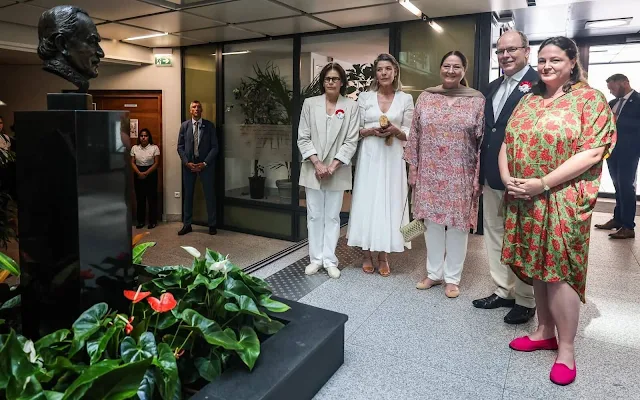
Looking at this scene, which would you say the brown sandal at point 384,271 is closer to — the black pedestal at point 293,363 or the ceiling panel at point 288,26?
the black pedestal at point 293,363

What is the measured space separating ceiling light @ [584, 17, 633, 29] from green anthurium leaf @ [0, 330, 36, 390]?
567 cm

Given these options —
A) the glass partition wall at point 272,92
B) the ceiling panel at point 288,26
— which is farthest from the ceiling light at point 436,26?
the ceiling panel at point 288,26

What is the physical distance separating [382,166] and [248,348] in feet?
6.25

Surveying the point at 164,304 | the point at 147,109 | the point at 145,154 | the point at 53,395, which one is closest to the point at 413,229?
the point at 164,304

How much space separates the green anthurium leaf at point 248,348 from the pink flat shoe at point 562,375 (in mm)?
1247

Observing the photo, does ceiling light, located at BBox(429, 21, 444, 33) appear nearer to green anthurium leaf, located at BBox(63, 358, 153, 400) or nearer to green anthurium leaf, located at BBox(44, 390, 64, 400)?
green anthurium leaf, located at BBox(63, 358, 153, 400)

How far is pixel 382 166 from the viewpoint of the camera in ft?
10.8

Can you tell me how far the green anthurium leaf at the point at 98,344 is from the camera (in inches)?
58.2

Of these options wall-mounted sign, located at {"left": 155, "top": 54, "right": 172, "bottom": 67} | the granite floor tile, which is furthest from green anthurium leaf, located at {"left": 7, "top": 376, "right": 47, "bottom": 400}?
wall-mounted sign, located at {"left": 155, "top": 54, "right": 172, "bottom": 67}

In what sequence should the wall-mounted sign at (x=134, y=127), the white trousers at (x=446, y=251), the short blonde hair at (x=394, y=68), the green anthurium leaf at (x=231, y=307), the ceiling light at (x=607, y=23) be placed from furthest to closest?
the wall-mounted sign at (x=134, y=127) → the ceiling light at (x=607, y=23) → the short blonde hair at (x=394, y=68) → the white trousers at (x=446, y=251) → the green anthurium leaf at (x=231, y=307)

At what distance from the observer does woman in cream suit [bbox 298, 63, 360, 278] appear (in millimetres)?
3312

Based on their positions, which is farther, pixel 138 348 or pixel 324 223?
pixel 324 223

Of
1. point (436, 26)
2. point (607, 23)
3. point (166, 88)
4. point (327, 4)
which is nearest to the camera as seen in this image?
point (327, 4)

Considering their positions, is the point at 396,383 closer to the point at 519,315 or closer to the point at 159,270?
the point at 519,315
